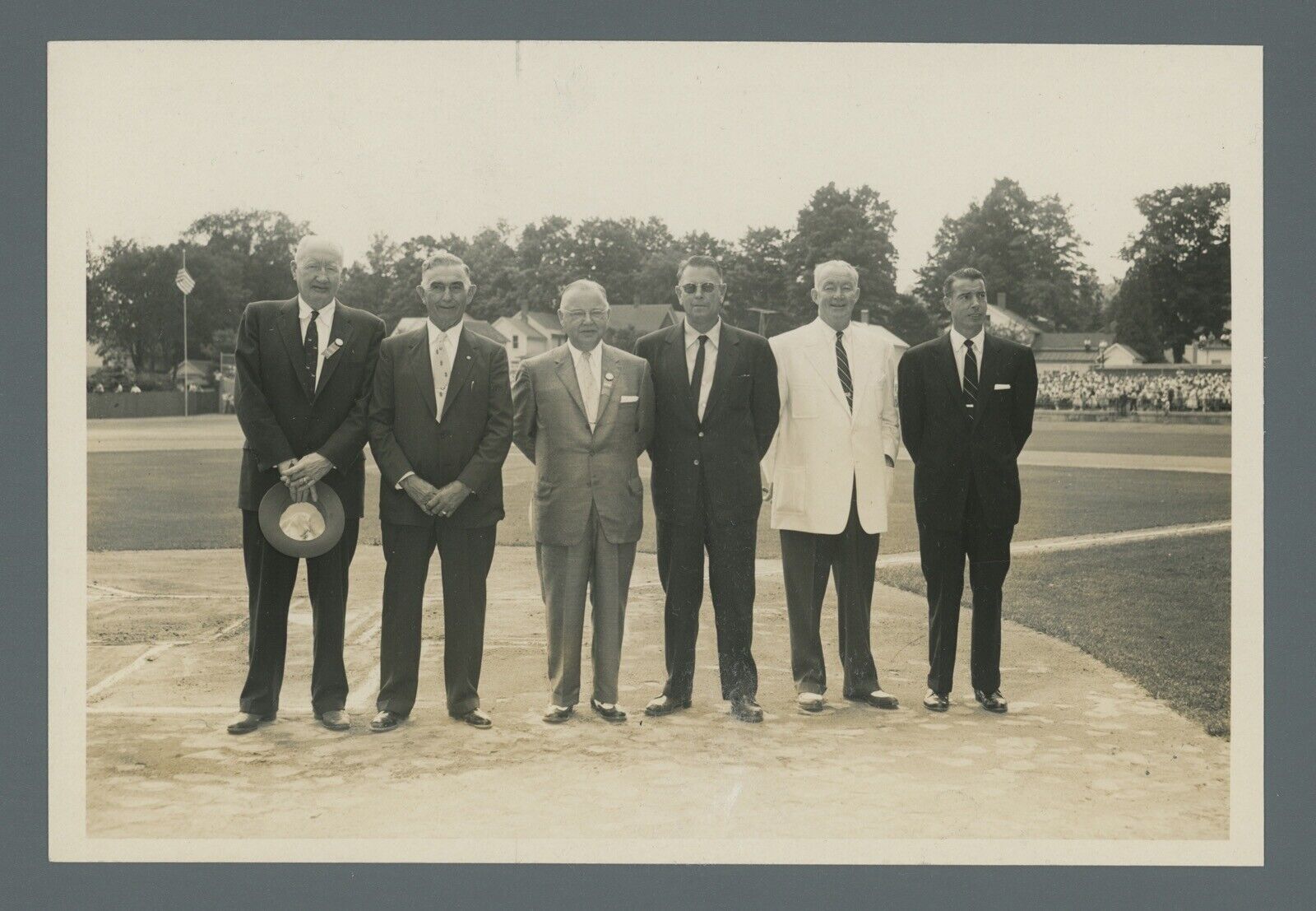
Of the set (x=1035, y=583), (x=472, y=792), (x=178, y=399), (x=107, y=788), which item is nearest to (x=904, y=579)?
(x=1035, y=583)

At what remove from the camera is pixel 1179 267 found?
7617 mm

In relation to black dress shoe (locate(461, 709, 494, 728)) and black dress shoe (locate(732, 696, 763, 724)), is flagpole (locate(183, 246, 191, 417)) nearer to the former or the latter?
black dress shoe (locate(461, 709, 494, 728))

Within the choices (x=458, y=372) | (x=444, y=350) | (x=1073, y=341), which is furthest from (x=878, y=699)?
(x=1073, y=341)

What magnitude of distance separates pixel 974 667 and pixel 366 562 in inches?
232

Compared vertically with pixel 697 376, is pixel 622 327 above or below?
above

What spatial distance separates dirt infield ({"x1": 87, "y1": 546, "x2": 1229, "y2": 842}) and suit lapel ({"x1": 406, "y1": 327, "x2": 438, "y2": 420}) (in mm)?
1579

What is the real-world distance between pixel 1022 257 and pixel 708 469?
3.75m

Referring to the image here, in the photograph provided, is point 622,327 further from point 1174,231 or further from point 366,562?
point 1174,231

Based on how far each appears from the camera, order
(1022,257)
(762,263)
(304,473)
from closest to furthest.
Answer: (304,473)
(1022,257)
(762,263)

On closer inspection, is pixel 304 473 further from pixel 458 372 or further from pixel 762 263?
pixel 762 263

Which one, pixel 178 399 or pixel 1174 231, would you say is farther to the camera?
pixel 178 399

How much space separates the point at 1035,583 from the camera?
930 centimetres

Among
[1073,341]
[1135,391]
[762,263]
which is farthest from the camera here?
[1135,391]

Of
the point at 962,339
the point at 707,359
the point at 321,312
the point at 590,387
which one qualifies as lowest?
the point at 590,387
